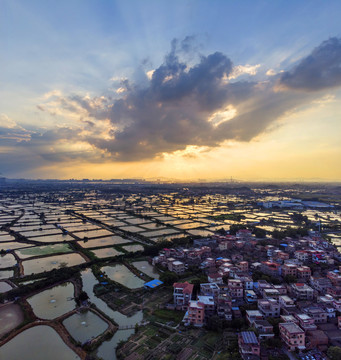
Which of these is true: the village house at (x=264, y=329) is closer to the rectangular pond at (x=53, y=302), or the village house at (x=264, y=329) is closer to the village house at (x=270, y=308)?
the village house at (x=270, y=308)

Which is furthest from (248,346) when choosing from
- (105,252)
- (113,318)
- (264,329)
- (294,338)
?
(105,252)

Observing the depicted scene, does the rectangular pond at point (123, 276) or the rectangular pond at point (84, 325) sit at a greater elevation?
the rectangular pond at point (123, 276)

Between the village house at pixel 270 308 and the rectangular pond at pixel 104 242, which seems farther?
the rectangular pond at pixel 104 242

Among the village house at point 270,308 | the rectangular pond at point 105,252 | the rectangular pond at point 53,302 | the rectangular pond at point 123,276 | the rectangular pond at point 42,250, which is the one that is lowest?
the rectangular pond at point 53,302

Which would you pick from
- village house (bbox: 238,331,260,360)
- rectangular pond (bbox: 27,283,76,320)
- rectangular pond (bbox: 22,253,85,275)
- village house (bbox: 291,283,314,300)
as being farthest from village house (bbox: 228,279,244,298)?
rectangular pond (bbox: 22,253,85,275)

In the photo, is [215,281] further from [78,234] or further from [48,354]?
[78,234]

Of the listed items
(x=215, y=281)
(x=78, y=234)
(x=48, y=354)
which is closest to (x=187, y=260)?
(x=215, y=281)

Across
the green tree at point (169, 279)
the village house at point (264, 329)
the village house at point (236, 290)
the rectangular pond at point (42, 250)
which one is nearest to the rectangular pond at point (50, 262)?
the rectangular pond at point (42, 250)
